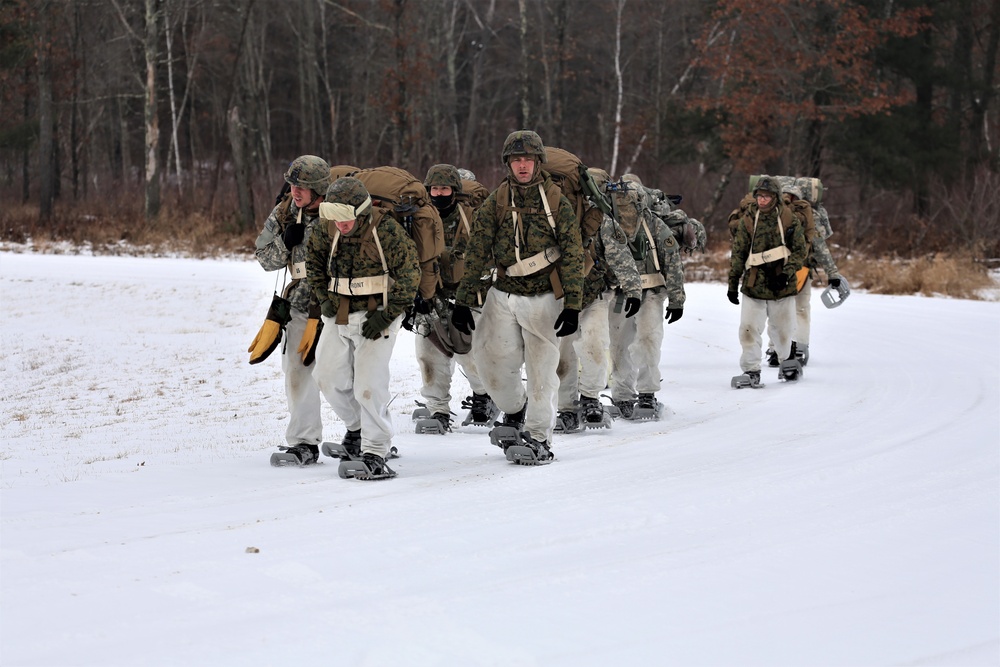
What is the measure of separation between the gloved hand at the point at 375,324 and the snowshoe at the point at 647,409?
3.68 m

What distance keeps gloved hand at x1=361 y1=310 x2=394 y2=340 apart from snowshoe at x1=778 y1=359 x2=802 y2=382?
21.1 feet

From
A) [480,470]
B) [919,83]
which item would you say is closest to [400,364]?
[480,470]

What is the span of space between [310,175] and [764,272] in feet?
20.5

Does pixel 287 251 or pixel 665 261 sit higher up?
pixel 287 251

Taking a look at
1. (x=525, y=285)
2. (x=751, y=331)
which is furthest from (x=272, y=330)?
(x=751, y=331)

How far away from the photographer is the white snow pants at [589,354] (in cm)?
976

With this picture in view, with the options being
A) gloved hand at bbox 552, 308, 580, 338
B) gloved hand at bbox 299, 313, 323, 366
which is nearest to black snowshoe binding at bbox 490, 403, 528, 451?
gloved hand at bbox 552, 308, 580, 338

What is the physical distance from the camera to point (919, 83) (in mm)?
31281

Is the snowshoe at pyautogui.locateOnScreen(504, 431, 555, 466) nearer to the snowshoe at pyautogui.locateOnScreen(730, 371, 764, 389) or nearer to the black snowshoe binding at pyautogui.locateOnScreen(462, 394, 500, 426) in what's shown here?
the black snowshoe binding at pyautogui.locateOnScreen(462, 394, 500, 426)

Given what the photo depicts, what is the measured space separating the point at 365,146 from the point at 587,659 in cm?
4140

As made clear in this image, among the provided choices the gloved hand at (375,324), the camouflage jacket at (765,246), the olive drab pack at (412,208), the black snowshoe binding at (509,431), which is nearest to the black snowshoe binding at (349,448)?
the black snowshoe binding at (509,431)

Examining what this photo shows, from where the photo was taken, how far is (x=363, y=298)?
7.71 m

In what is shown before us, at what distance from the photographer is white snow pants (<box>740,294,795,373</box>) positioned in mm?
12469

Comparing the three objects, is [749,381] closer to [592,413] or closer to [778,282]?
[778,282]
